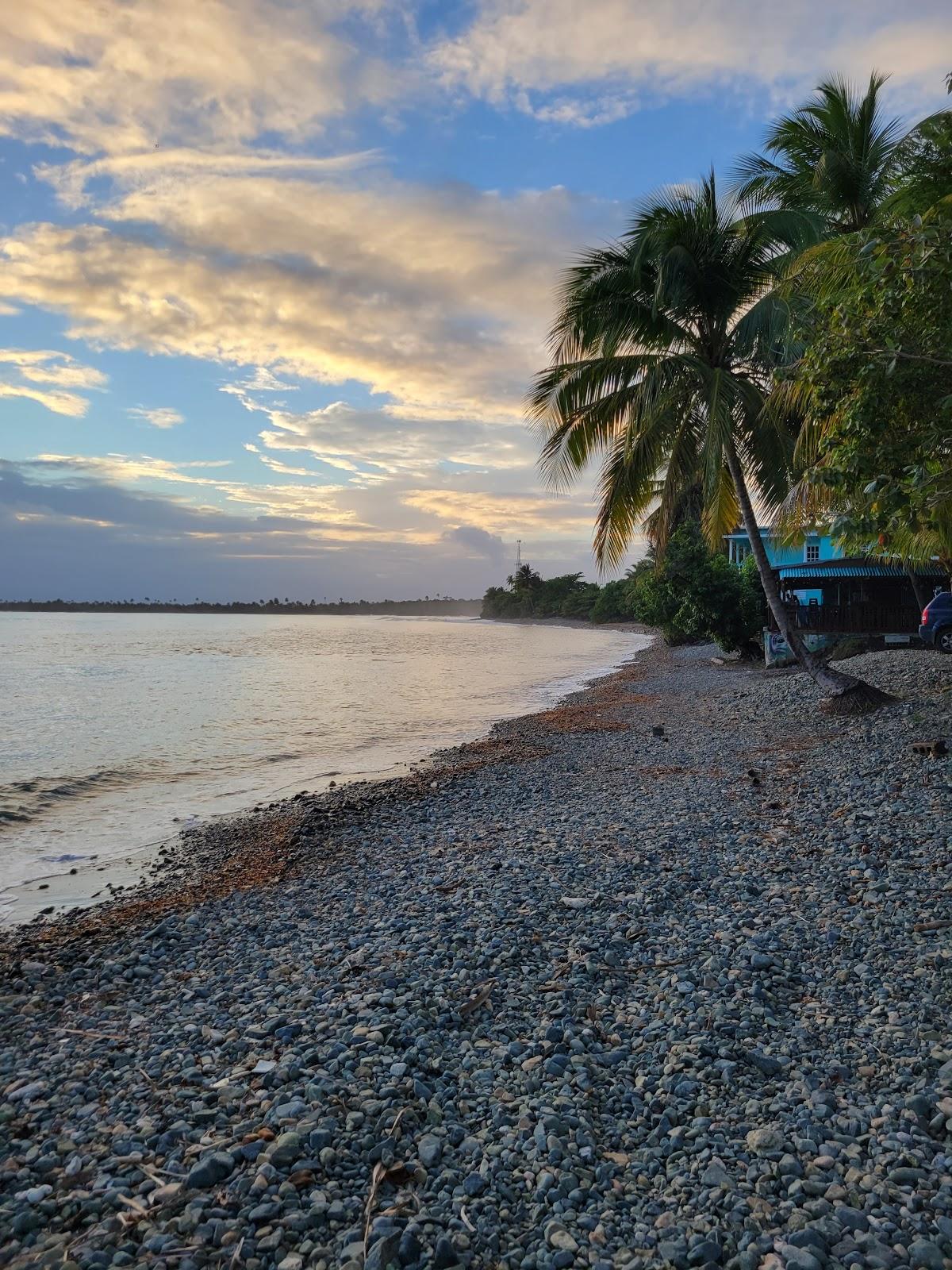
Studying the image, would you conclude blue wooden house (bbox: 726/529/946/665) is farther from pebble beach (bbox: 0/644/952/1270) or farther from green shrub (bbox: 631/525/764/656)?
pebble beach (bbox: 0/644/952/1270)

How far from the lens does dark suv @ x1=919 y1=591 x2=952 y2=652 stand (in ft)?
68.8

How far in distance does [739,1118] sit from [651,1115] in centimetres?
39

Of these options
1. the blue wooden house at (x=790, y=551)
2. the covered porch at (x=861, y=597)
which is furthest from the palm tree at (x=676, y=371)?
the blue wooden house at (x=790, y=551)

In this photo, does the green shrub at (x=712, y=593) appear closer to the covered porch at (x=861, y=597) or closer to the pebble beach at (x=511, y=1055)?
the covered porch at (x=861, y=597)

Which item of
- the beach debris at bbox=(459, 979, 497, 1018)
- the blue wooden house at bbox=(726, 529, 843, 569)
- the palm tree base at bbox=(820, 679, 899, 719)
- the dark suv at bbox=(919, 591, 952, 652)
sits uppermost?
the blue wooden house at bbox=(726, 529, 843, 569)

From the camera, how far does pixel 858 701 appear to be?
13.7 m

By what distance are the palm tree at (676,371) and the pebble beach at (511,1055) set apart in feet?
26.2

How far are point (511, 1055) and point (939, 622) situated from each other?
70.0ft

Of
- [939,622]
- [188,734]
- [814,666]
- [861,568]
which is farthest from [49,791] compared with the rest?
[861,568]

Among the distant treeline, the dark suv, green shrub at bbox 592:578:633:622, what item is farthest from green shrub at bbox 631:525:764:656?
green shrub at bbox 592:578:633:622

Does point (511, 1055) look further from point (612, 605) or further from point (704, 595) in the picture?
point (612, 605)

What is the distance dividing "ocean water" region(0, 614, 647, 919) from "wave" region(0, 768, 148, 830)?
0.04m

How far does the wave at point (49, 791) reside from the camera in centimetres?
1204

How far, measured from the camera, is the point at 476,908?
6.14 m
